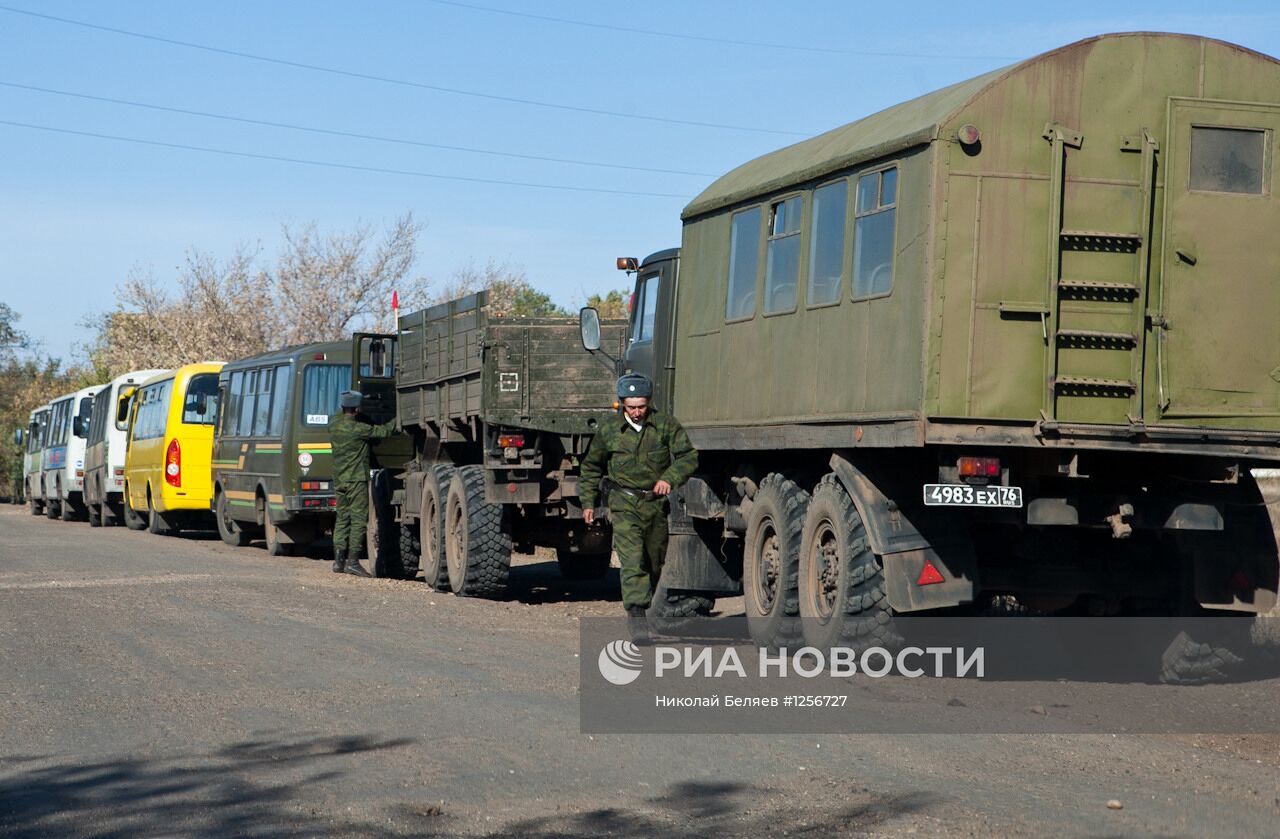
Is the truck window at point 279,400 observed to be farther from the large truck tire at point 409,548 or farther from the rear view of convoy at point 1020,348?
the rear view of convoy at point 1020,348

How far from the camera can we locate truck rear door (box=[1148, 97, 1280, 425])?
9.54 metres

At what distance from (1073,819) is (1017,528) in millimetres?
4360

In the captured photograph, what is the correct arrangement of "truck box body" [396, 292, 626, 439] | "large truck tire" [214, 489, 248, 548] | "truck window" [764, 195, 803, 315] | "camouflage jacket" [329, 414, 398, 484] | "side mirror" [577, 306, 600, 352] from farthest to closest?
"large truck tire" [214, 489, 248, 548], "camouflage jacket" [329, 414, 398, 484], "truck box body" [396, 292, 626, 439], "side mirror" [577, 306, 600, 352], "truck window" [764, 195, 803, 315]

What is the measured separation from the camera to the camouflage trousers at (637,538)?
11211 millimetres

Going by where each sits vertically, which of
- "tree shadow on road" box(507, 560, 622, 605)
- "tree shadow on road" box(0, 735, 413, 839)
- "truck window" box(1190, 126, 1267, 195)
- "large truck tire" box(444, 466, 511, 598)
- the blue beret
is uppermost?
"truck window" box(1190, 126, 1267, 195)

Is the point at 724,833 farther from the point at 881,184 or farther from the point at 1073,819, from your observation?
the point at 881,184

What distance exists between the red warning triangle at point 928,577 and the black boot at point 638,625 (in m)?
2.21

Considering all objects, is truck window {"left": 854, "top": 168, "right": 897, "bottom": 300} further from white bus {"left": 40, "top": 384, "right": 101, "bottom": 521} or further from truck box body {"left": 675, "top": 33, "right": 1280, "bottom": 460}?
white bus {"left": 40, "top": 384, "right": 101, "bottom": 521}

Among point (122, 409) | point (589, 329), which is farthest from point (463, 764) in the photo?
point (122, 409)

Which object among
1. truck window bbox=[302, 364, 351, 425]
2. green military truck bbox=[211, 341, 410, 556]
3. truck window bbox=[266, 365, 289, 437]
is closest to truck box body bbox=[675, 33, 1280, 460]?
green military truck bbox=[211, 341, 410, 556]

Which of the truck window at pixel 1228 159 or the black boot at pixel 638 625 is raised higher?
the truck window at pixel 1228 159

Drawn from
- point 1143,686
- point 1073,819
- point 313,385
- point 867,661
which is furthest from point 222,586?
point 1073,819

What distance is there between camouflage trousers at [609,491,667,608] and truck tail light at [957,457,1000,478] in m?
2.55

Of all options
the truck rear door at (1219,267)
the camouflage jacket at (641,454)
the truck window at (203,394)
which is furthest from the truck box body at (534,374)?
the truck window at (203,394)
